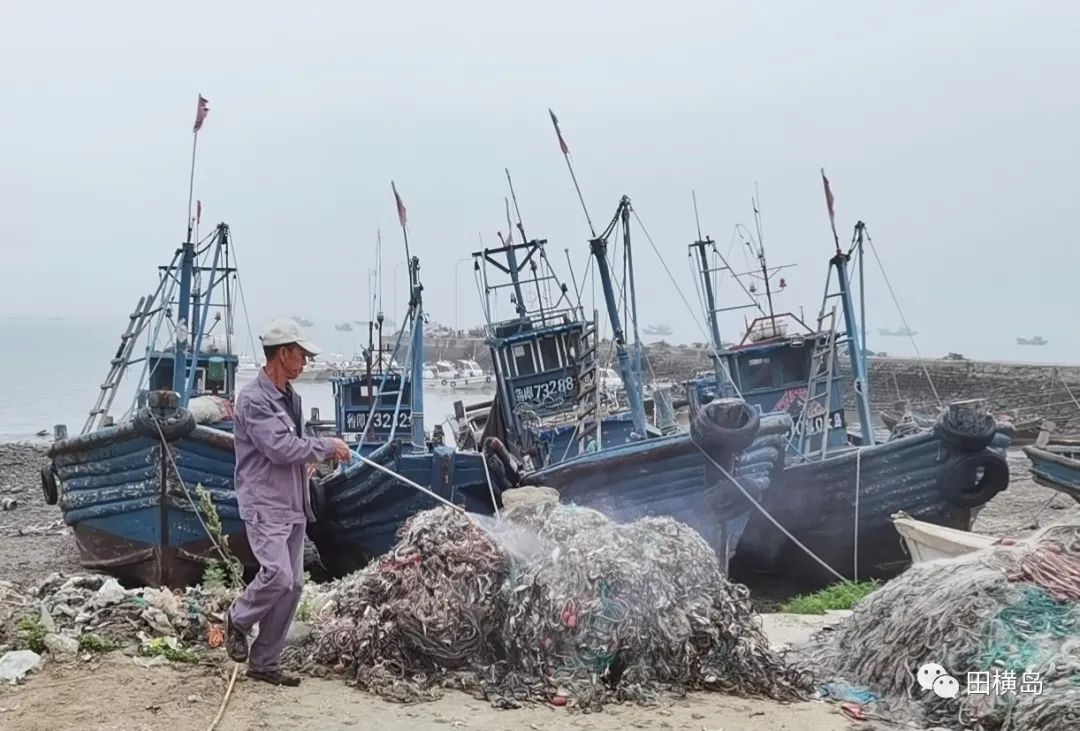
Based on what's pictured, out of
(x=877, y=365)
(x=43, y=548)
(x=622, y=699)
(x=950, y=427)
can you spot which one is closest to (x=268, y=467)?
(x=622, y=699)

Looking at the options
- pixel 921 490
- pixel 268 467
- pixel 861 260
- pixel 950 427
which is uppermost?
pixel 861 260

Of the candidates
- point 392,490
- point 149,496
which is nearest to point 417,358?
point 392,490

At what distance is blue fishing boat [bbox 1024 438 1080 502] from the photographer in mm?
12508

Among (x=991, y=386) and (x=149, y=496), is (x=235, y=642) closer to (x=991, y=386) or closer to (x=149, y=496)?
(x=149, y=496)

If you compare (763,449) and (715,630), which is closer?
(715,630)

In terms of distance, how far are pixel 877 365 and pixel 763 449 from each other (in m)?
38.2

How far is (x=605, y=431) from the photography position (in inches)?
511

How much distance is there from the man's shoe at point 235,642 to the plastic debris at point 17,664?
94 centimetres

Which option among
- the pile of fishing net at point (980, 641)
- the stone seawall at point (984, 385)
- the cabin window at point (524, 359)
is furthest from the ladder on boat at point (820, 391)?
the stone seawall at point (984, 385)

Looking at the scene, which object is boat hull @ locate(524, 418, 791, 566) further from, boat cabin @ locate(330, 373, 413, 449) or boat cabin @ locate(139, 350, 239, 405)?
boat cabin @ locate(139, 350, 239, 405)

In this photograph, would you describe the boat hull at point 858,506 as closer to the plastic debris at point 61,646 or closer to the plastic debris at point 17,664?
the plastic debris at point 61,646

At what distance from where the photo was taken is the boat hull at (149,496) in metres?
9.74

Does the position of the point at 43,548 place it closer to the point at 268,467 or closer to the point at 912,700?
the point at 268,467

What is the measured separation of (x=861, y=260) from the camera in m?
12.2
